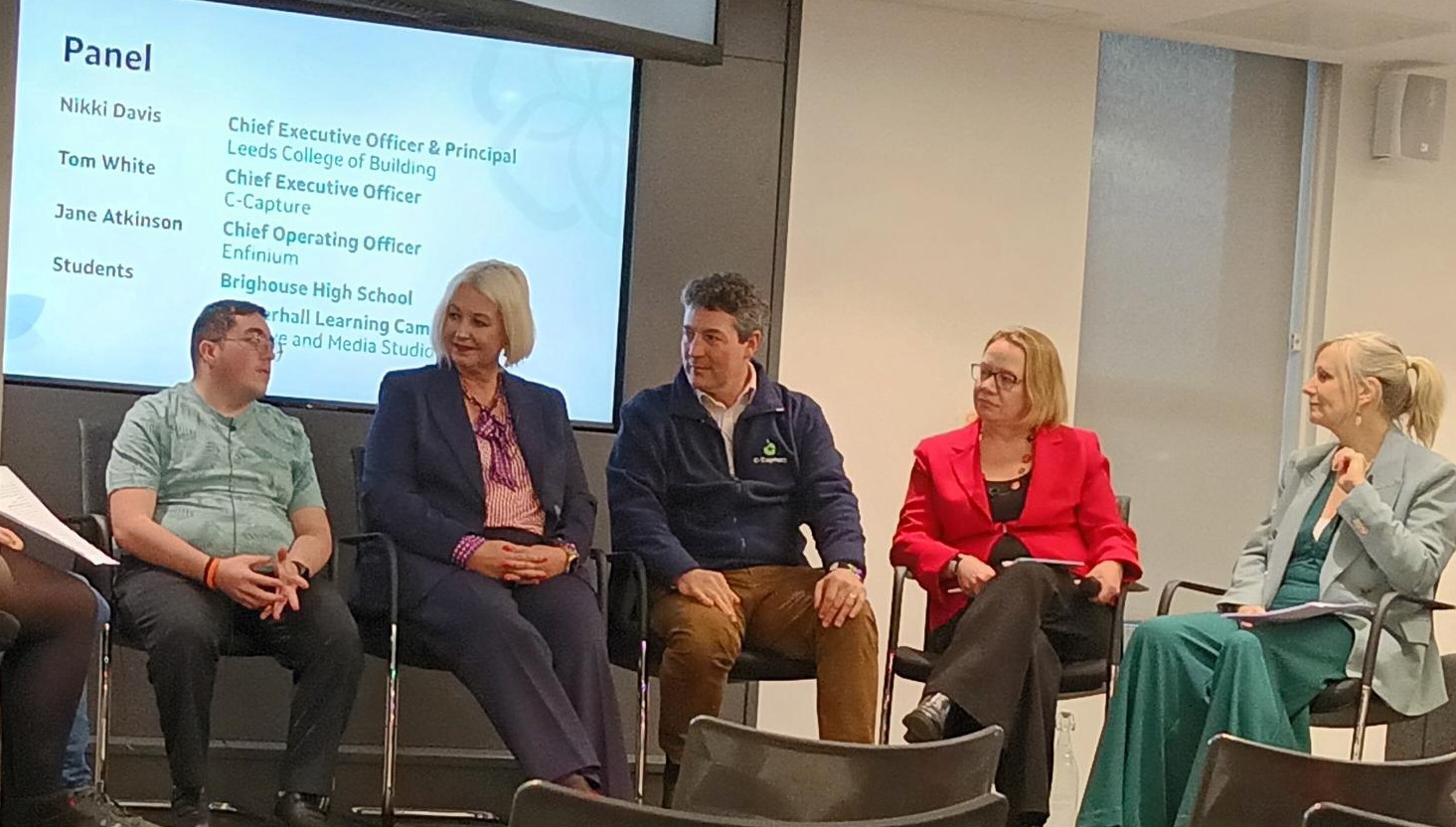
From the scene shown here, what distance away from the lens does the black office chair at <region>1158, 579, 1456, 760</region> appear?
174 inches

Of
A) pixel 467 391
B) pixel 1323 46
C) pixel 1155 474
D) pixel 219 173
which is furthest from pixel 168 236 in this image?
pixel 1323 46

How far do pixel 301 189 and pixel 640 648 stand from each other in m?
1.64

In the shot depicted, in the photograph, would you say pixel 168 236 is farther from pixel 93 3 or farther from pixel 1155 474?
pixel 1155 474

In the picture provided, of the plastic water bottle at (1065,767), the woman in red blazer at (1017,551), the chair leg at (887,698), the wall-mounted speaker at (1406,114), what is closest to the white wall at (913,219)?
→ the plastic water bottle at (1065,767)

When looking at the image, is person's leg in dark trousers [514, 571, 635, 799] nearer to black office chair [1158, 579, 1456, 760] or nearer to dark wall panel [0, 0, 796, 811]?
dark wall panel [0, 0, 796, 811]

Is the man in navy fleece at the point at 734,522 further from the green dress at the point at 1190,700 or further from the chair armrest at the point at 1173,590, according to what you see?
the chair armrest at the point at 1173,590

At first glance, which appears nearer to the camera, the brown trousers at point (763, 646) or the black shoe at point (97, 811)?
the black shoe at point (97, 811)

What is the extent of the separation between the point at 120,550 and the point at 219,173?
1196mm

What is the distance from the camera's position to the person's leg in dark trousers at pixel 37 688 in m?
3.60

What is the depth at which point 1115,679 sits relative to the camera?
14.9ft

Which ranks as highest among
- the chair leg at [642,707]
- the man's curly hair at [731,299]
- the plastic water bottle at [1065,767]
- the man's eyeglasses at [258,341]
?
the man's curly hair at [731,299]

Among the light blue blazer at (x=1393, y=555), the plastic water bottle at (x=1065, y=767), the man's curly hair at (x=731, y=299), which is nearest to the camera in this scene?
the light blue blazer at (x=1393, y=555)

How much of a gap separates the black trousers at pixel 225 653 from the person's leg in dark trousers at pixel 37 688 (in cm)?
30

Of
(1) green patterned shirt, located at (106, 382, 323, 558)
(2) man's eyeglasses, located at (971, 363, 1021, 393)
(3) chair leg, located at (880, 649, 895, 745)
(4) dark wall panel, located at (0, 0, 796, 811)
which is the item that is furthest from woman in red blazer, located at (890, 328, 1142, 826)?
(1) green patterned shirt, located at (106, 382, 323, 558)
